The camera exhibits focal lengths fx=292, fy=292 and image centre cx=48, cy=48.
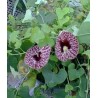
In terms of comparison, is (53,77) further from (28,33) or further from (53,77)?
(28,33)

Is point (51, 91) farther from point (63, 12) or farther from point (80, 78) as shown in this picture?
point (63, 12)

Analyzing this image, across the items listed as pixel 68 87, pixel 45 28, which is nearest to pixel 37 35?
pixel 45 28

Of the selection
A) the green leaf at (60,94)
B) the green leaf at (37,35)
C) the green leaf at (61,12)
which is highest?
the green leaf at (61,12)

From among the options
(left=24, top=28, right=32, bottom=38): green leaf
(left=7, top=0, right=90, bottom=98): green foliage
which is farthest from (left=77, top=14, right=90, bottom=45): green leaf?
(left=24, top=28, right=32, bottom=38): green leaf

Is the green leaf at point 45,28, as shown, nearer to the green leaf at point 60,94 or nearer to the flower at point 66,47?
the flower at point 66,47

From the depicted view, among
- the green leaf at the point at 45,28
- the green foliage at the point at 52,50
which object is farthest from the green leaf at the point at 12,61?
the green leaf at the point at 45,28
